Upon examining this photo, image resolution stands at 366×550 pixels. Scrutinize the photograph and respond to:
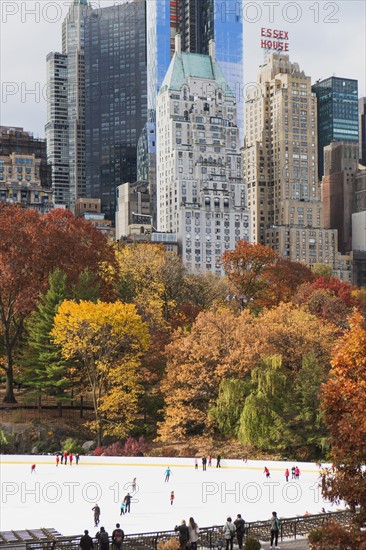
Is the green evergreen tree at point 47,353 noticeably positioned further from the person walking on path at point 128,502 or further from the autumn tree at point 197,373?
the person walking on path at point 128,502

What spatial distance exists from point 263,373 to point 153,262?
29797 mm

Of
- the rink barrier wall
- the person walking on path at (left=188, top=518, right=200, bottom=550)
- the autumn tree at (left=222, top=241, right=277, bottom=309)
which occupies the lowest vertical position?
the rink barrier wall

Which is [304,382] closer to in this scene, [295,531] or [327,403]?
[295,531]

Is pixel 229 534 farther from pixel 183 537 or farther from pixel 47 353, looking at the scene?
pixel 47 353

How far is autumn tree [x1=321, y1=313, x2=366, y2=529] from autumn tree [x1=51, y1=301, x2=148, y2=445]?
39.0m

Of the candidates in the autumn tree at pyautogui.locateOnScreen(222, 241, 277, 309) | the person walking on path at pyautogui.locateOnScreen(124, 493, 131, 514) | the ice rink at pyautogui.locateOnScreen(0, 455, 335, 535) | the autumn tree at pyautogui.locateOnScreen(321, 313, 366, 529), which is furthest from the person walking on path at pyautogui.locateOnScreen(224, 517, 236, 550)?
the autumn tree at pyautogui.locateOnScreen(222, 241, 277, 309)

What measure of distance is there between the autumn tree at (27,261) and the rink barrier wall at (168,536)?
119 ft

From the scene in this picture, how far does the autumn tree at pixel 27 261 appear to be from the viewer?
6925 centimetres

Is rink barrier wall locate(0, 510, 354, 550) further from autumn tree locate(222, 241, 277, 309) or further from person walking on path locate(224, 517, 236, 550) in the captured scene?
autumn tree locate(222, 241, 277, 309)

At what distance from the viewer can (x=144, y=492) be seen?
146 feet

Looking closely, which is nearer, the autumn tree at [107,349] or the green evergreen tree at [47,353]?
the autumn tree at [107,349]

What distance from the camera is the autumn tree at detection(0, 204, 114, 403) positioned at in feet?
227

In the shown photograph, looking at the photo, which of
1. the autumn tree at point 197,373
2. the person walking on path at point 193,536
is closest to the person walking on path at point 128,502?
the person walking on path at point 193,536

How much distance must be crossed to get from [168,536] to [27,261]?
140 feet
